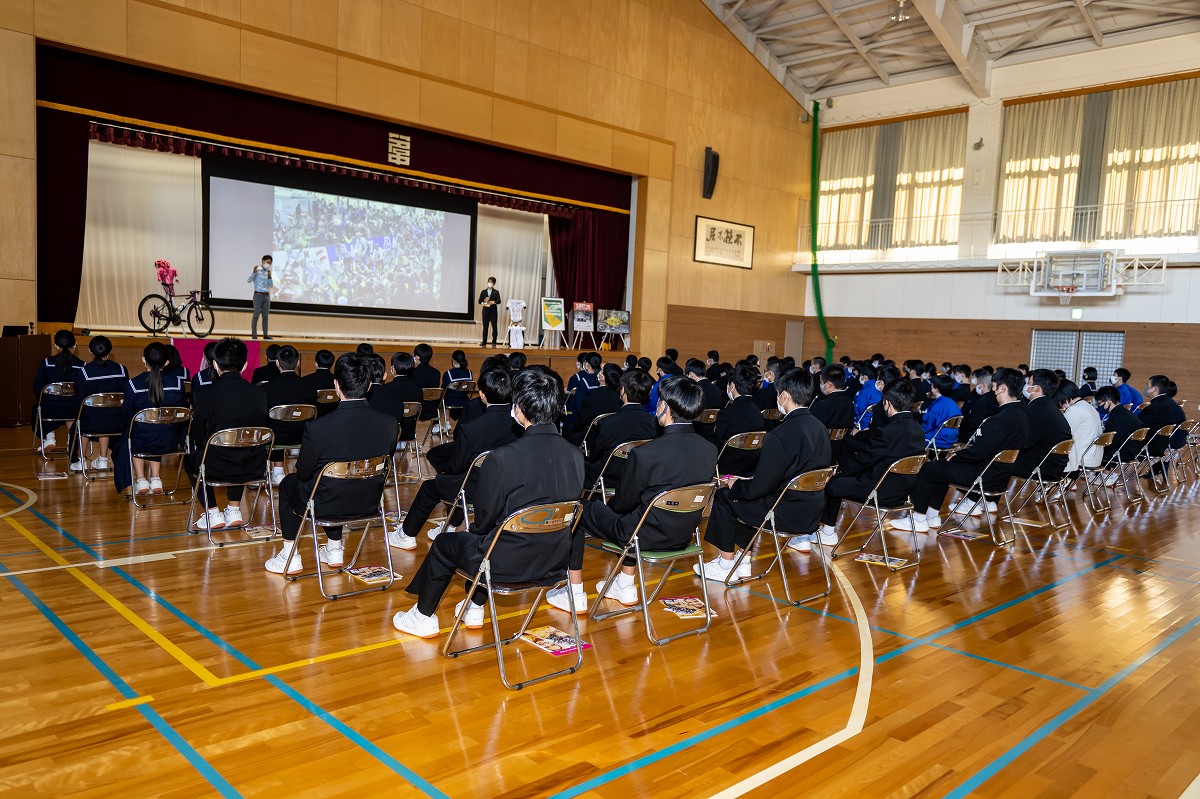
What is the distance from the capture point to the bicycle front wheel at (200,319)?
13805mm

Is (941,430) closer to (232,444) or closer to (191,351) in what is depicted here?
(232,444)

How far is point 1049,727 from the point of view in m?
3.73

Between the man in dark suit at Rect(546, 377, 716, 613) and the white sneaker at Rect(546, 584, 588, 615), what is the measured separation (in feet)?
0.75

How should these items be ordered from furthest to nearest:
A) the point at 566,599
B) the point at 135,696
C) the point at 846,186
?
the point at 846,186, the point at 566,599, the point at 135,696

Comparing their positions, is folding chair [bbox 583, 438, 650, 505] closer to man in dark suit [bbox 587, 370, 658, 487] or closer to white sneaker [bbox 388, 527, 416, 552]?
man in dark suit [bbox 587, 370, 658, 487]

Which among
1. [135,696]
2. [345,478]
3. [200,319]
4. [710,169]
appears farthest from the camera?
[710,169]

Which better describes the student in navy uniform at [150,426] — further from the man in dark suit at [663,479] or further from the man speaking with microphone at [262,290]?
the man speaking with microphone at [262,290]

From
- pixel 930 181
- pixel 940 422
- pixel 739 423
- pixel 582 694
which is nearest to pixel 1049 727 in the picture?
pixel 582 694

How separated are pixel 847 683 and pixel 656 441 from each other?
155 cm

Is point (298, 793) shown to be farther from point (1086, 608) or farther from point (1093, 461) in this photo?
point (1093, 461)

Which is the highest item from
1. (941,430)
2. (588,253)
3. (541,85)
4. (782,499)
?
(541,85)

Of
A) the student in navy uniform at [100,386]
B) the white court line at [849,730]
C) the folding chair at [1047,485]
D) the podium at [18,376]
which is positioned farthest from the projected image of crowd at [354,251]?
the white court line at [849,730]

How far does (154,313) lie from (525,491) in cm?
1182

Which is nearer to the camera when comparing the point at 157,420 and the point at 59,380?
the point at 157,420
